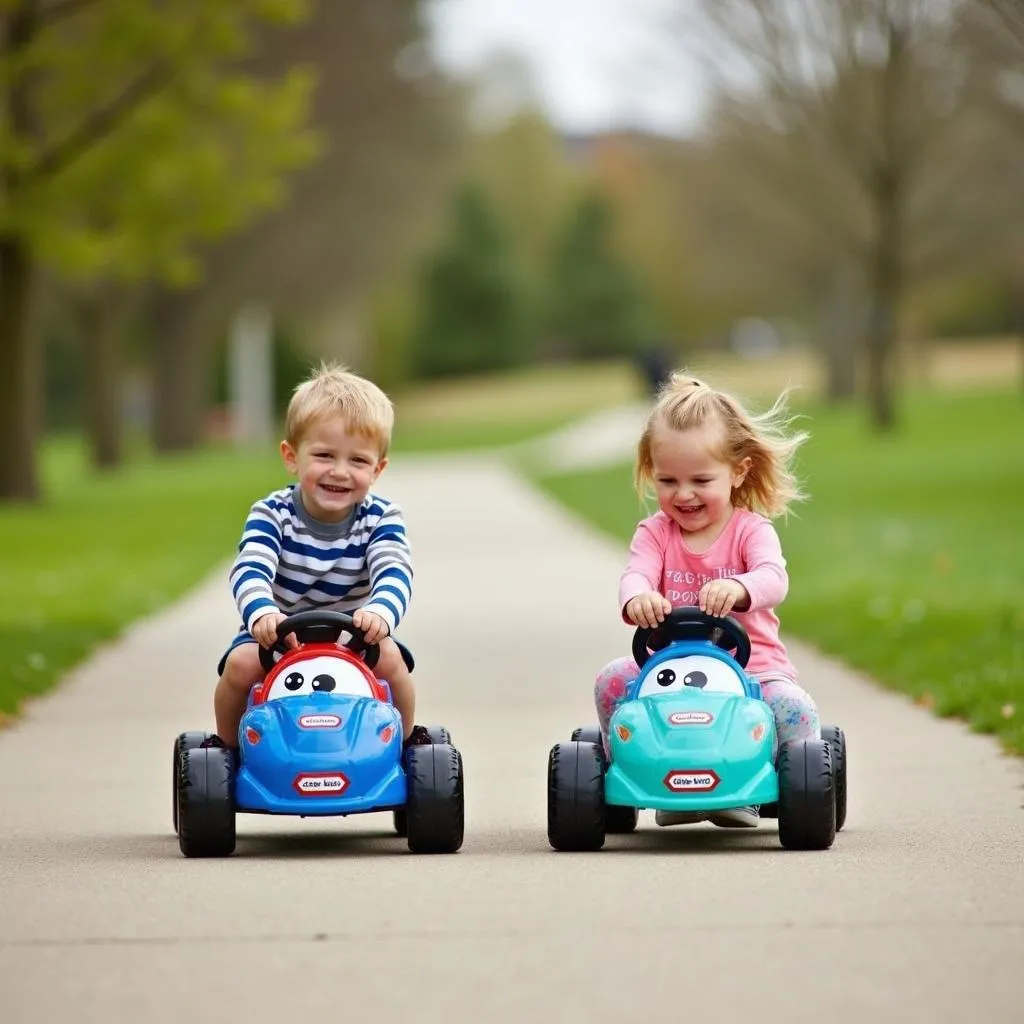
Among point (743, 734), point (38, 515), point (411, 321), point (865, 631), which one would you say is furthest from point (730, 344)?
point (743, 734)

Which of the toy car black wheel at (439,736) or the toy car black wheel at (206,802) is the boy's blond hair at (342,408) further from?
the toy car black wheel at (206,802)

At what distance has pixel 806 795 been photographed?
6.56 meters

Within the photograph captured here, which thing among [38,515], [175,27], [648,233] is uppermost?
[648,233]

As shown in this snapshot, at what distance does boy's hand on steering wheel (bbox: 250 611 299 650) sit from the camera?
21.9ft

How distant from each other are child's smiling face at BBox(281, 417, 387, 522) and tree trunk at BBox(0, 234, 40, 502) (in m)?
21.3

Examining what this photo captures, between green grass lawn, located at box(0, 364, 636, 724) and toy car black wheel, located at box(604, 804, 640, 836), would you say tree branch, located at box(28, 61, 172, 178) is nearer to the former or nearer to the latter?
green grass lawn, located at box(0, 364, 636, 724)

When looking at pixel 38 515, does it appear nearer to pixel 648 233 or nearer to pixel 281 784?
pixel 281 784

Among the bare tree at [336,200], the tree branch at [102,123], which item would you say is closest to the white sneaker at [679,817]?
the tree branch at [102,123]

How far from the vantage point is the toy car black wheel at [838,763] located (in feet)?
22.4

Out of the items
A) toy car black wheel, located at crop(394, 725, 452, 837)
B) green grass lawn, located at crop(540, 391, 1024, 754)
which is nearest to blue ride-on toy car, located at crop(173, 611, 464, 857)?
toy car black wheel, located at crop(394, 725, 452, 837)

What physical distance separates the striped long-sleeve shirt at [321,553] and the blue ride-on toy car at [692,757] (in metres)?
0.79

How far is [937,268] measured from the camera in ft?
158

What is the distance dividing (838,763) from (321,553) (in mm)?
1719

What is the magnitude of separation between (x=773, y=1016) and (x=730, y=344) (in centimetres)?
11306
